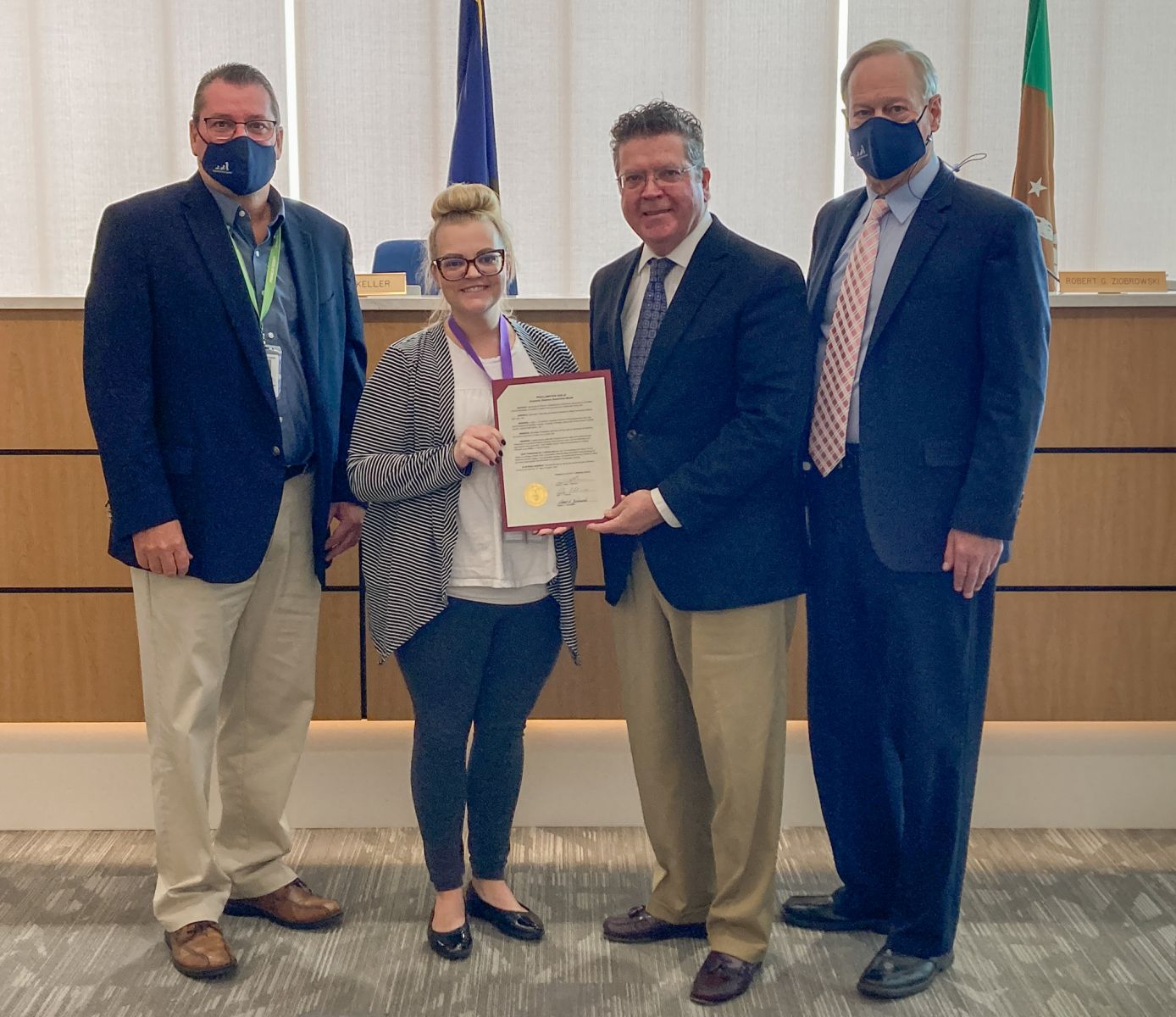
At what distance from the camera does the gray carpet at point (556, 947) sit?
2012 mm

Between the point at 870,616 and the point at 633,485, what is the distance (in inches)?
21.3

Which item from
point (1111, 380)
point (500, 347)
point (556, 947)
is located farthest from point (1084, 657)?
point (500, 347)

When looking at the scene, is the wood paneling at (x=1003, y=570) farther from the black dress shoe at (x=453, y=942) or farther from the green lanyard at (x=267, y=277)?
the black dress shoe at (x=453, y=942)

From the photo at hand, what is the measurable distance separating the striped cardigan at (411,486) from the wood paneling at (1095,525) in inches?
54.5

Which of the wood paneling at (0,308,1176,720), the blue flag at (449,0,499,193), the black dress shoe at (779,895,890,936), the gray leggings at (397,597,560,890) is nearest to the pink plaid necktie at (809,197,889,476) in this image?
the gray leggings at (397,597,560,890)

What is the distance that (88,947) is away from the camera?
223cm

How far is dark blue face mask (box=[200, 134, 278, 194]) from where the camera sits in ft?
6.59

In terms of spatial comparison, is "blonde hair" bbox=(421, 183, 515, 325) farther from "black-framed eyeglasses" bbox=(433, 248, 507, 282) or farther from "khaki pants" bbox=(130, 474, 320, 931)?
"khaki pants" bbox=(130, 474, 320, 931)

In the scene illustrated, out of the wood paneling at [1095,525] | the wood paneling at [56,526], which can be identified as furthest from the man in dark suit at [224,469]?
the wood paneling at [1095,525]

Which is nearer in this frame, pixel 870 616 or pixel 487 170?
pixel 870 616

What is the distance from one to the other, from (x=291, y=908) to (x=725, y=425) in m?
1.42

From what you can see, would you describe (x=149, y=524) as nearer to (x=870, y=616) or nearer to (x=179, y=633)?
(x=179, y=633)

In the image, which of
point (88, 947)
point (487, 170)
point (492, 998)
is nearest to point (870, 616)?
point (492, 998)

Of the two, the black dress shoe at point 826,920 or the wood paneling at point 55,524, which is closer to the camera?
the black dress shoe at point 826,920
